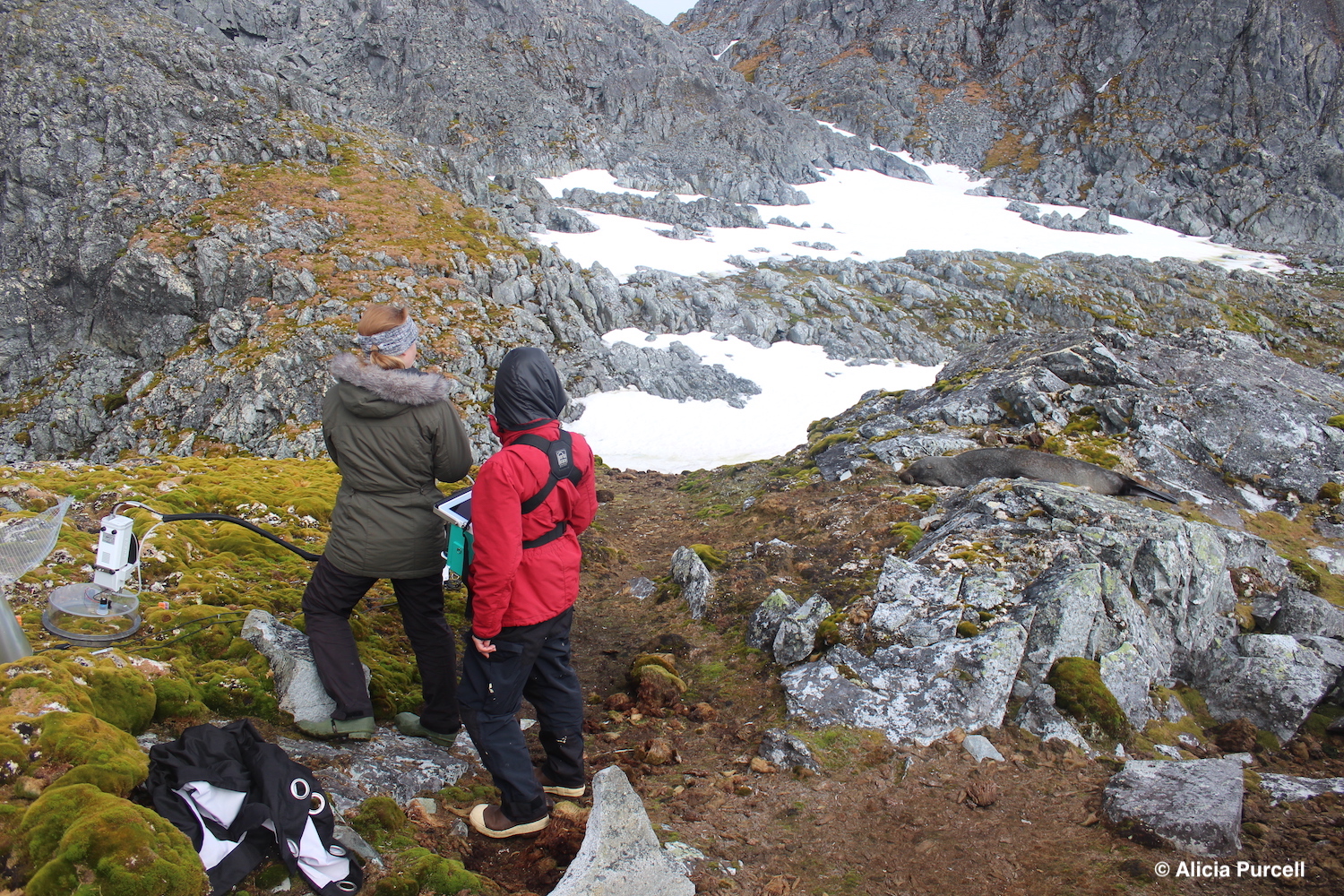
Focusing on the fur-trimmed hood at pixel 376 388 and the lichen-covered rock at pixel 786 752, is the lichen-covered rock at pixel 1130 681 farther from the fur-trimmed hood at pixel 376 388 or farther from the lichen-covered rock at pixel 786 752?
the fur-trimmed hood at pixel 376 388

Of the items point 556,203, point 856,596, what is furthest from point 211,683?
point 556,203

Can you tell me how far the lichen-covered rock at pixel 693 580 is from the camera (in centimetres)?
998

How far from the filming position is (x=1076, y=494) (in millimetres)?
9719

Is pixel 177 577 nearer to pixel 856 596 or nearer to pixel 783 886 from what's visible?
pixel 783 886

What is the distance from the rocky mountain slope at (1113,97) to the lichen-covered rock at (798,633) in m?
108

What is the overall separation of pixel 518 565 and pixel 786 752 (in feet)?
11.6

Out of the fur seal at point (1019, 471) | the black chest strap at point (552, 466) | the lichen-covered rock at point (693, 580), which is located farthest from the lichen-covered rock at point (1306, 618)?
the black chest strap at point (552, 466)

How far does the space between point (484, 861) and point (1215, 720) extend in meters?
7.89

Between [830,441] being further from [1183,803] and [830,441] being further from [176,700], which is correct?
[176,700]

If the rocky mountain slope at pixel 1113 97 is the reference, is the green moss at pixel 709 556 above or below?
below

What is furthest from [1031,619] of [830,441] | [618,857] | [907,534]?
[830,441]

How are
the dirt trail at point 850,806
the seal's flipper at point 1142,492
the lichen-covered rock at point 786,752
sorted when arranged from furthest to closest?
1. the seal's flipper at point 1142,492
2. the lichen-covered rock at point 786,752
3. the dirt trail at point 850,806

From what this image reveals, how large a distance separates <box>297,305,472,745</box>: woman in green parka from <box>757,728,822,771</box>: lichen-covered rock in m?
3.28

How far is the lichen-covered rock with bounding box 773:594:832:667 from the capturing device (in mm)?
8008
